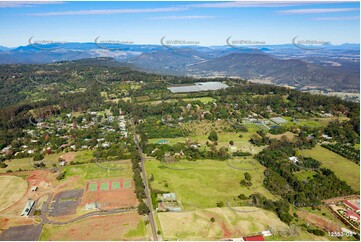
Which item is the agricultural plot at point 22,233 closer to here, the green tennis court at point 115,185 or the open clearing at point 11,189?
the open clearing at point 11,189

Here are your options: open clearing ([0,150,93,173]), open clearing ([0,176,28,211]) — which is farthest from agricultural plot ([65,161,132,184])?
open clearing ([0,176,28,211])

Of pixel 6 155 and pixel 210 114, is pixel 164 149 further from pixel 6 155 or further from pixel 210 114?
pixel 6 155

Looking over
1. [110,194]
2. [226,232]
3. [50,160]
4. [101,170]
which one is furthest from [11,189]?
[226,232]

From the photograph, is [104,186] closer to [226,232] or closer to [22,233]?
[22,233]

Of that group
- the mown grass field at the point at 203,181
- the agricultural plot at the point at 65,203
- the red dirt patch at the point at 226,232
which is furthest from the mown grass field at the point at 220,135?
the red dirt patch at the point at 226,232

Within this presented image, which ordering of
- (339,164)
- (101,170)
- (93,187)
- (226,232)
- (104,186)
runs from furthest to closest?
(339,164) < (101,170) < (104,186) < (93,187) < (226,232)

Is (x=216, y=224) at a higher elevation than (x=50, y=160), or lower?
lower
